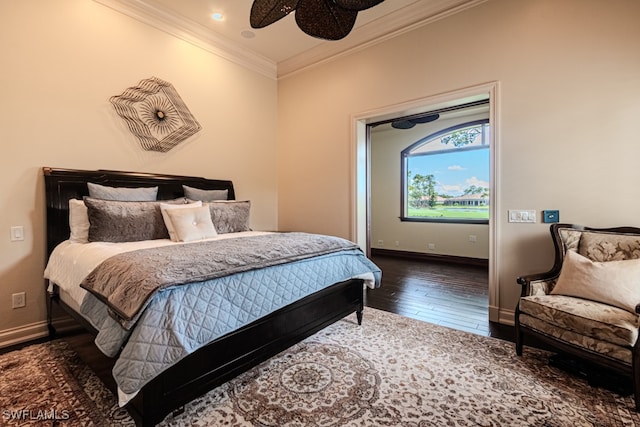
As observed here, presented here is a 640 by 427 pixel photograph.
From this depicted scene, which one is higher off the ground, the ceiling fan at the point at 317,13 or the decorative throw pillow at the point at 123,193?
the ceiling fan at the point at 317,13

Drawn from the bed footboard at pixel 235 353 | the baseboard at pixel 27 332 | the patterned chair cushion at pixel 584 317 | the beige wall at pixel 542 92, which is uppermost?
the beige wall at pixel 542 92

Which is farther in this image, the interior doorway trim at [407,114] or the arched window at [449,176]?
the arched window at [449,176]

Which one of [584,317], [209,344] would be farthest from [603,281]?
[209,344]

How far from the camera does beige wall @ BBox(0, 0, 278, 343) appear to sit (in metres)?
2.46

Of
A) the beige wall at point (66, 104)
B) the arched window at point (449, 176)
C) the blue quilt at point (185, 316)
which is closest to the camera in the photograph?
the blue quilt at point (185, 316)

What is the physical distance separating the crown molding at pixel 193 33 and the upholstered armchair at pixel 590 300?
4177 millimetres

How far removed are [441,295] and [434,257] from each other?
2.43 meters

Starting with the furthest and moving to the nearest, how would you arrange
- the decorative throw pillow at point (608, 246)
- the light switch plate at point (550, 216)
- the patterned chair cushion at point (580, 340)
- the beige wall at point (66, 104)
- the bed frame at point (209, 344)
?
the light switch plate at point (550, 216)
the beige wall at point (66, 104)
the decorative throw pillow at point (608, 246)
the patterned chair cushion at point (580, 340)
the bed frame at point (209, 344)

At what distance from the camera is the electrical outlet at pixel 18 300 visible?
8.20 feet

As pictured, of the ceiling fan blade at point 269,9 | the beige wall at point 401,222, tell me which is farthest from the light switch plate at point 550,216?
the beige wall at point 401,222

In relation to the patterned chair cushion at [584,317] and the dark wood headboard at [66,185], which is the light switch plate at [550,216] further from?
the dark wood headboard at [66,185]

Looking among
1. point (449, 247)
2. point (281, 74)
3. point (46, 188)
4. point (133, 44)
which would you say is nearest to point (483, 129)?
point (449, 247)

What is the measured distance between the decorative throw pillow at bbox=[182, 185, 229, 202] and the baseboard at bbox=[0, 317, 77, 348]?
1604 millimetres

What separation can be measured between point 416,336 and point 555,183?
181 cm
